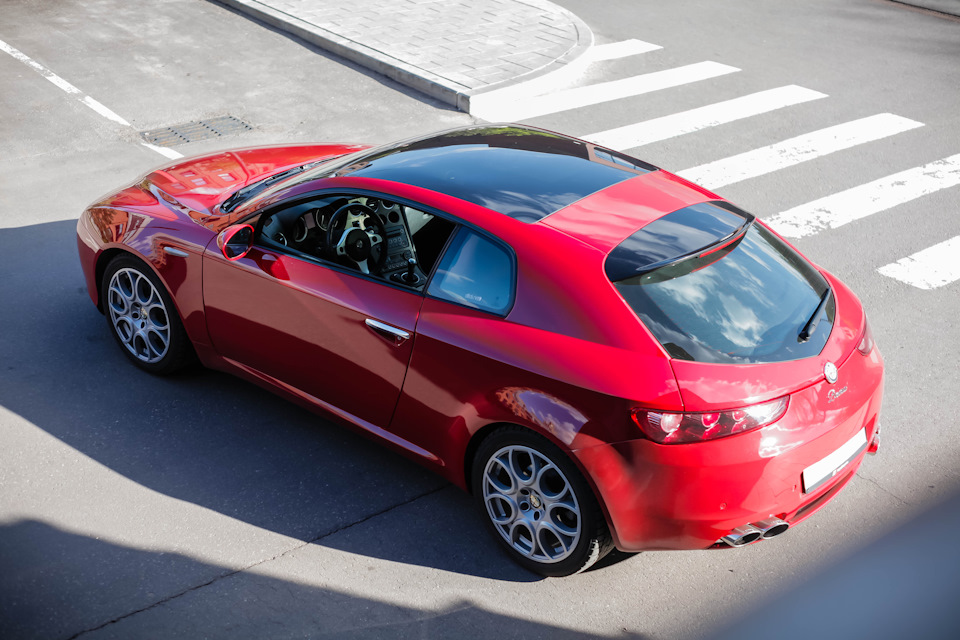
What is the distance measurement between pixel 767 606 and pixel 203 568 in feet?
8.34

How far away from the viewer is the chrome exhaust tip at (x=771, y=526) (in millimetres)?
3750

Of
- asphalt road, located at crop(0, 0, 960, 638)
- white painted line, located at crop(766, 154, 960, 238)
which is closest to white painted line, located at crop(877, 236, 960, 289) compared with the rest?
asphalt road, located at crop(0, 0, 960, 638)

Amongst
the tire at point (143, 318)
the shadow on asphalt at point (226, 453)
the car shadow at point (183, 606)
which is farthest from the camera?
the tire at point (143, 318)

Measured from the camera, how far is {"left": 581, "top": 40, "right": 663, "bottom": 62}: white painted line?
12.2m

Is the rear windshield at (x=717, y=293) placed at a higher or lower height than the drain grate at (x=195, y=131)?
higher

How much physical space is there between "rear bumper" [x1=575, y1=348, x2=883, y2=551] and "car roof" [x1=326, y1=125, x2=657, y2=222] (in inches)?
47.3

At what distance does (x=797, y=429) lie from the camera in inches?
145

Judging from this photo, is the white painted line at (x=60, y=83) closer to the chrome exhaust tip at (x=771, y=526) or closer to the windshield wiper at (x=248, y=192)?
the windshield wiper at (x=248, y=192)

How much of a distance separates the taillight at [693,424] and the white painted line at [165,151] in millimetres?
6534

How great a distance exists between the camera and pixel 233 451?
497 cm

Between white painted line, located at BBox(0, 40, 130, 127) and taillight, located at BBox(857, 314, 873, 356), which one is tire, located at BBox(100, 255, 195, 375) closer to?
taillight, located at BBox(857, 314, 873, 356)

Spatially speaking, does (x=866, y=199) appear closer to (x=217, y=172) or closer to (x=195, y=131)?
(x=217, y=172)

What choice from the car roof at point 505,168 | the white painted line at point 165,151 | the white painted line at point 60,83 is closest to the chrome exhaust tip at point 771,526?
the car roof at point 505,168

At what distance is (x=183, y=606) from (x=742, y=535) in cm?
239
